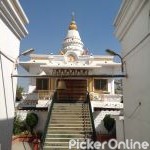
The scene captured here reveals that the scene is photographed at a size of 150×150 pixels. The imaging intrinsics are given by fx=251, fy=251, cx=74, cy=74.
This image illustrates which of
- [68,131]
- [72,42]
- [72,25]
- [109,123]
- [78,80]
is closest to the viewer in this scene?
[68,131]

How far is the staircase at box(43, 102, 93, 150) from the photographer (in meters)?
10.5

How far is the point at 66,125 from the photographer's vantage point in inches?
473

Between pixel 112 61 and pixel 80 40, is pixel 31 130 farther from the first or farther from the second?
pixel 80 40

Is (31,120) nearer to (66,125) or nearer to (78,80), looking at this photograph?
(78,80)

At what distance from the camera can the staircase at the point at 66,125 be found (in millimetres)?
10536

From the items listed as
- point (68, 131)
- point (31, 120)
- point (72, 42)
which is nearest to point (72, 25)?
point (72, 42)

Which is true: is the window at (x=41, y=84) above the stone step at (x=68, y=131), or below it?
above

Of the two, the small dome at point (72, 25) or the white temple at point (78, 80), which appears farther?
the small dome at point (72, 25)

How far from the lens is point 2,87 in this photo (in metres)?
6.18

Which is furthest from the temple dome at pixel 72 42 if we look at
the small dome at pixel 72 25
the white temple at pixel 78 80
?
the white temple at pixel 78 80

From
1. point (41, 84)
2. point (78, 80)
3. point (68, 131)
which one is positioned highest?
point (78, 80)

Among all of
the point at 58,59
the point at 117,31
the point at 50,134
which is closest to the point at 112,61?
the point at 58,59

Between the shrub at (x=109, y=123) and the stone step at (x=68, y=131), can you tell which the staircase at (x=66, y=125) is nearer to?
the stone step at (x=68, y=131)

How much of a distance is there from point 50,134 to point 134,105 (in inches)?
220
